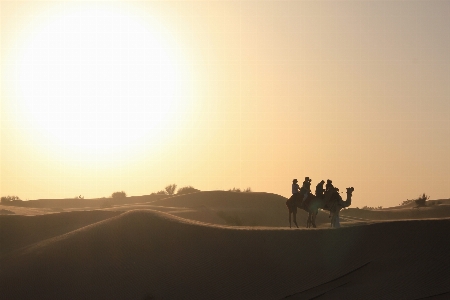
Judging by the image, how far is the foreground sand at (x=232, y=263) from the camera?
76.4 ft

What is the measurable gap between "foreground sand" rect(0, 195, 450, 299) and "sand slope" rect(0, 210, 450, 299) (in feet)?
0.12

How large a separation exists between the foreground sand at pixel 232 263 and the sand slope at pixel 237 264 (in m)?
0.04

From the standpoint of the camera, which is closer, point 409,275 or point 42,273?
point 409,275

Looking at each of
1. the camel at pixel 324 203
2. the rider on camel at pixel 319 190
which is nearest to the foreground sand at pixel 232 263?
the camel at pixel 324 203

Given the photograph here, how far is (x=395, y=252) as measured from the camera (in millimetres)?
24531

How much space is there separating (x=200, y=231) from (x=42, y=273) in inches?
246

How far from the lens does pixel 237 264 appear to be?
86.9 feet

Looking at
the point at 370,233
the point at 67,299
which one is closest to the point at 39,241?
the point at 67,299

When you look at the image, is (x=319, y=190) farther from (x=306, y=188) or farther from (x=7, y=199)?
(x=7, y=199)

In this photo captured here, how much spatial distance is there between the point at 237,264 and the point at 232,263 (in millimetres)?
223

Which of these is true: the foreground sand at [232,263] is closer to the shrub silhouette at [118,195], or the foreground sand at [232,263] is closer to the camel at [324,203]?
the camel at [324,203]

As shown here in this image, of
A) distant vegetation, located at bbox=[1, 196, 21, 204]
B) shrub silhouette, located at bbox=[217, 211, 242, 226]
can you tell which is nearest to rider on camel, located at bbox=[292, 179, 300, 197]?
shrub silhouette, located at bbox=[217, 211, 242, 226]

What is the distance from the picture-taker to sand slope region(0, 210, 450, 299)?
23.2m

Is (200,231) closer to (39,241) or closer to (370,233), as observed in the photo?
(370,233)
